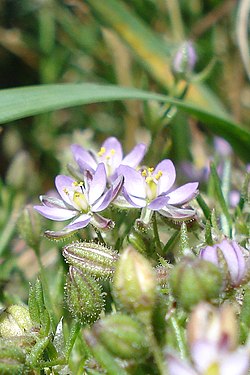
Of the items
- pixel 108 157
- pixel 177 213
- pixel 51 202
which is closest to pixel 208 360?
pixel 177 213

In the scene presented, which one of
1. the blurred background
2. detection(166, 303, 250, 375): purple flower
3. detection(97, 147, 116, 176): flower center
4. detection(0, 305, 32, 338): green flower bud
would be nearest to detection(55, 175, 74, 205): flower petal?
detection(97, 147, 116, 176): flower center

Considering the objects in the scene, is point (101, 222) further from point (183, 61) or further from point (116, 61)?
point (116, 61)

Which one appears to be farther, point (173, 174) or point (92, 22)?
point (92, 22)

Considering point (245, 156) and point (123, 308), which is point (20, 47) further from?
point (123, 308)

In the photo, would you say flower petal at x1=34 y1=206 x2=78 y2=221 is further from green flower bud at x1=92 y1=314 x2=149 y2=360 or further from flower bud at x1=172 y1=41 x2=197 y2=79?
flower bud at x1=172 y1=41 x2=197 y2=79

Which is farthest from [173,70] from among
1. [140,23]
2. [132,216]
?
[132,216]

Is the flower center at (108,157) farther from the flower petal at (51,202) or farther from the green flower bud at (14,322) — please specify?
the green flower bud at (14,322)

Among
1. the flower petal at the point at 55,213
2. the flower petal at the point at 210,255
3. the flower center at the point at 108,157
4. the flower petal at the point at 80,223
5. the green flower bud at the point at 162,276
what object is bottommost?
the flower petal at the point at 55,213

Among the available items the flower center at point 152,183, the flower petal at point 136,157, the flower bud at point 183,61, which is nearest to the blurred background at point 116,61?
the flower bud at point 183,61
